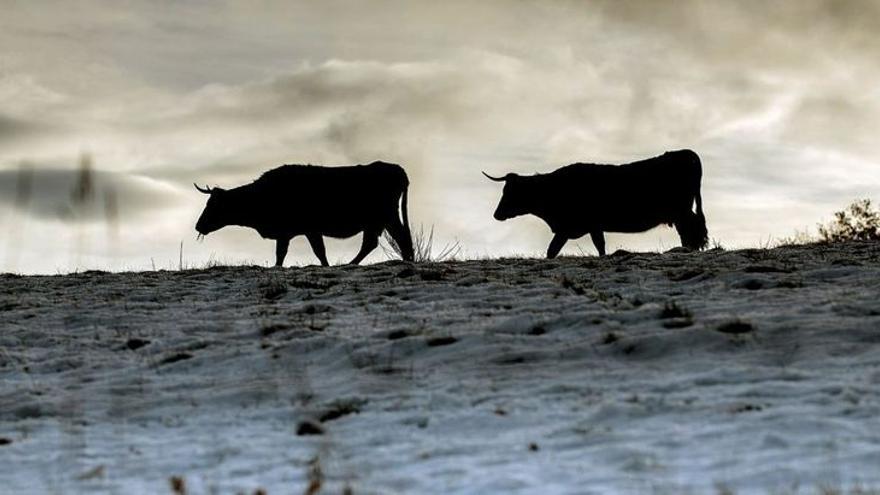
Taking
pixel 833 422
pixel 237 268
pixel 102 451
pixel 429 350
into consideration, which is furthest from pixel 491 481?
pixel 237 268

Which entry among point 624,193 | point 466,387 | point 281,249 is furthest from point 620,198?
point 466,387

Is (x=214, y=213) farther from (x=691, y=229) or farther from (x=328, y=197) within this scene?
(x=691, y=229)

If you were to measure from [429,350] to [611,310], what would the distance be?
6.72 ft

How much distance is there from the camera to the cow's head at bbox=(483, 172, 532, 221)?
82.6 ft

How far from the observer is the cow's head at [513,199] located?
25.2m

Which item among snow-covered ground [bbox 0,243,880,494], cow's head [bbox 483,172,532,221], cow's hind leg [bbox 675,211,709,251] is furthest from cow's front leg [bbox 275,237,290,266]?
snow-covered ground [bbox 0,243,880,494]

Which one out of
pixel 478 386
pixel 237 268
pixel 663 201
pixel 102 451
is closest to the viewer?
pixel 102 451

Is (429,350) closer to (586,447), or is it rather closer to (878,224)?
(586,447)

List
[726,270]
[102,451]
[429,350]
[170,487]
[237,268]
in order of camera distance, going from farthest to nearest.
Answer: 1. [237,268]
2. [726,270]
3. [429,350]
4. [102,451]
5. [170,487]

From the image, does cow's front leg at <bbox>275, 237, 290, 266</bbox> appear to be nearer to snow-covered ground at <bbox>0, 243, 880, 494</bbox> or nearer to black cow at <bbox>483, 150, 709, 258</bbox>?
black cow at <bbox>483, 150, 709, 258</bbox>

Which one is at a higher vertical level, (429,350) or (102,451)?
(429,350)

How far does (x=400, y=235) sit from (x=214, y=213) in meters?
4.52

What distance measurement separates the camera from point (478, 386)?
26.5 feet

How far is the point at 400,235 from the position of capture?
23953mm
